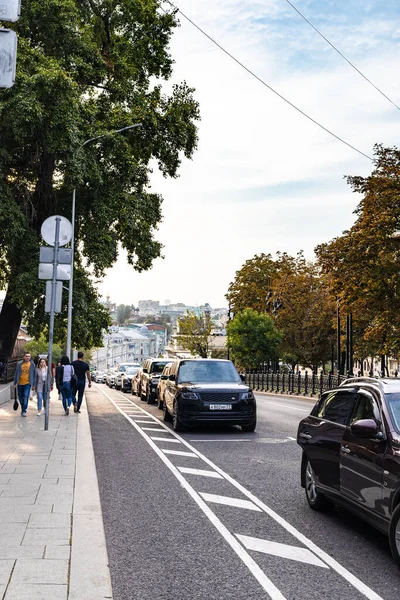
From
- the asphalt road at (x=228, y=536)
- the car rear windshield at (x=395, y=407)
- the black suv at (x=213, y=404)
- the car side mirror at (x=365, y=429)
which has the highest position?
the car rear windshield at (x=395, y=407)

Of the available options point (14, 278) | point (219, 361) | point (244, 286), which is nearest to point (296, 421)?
point (219, 361)

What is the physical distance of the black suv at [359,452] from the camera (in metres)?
5.74

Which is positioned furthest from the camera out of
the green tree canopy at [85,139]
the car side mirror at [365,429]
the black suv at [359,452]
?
the green tree canopy at [85,139]

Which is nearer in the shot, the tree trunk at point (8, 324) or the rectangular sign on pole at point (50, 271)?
the rectangular sign on pole at point (50, 271)

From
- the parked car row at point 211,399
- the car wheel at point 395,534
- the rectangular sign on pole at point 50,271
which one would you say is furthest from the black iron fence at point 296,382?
the car wheel at point 395,534

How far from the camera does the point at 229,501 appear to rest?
8.34m

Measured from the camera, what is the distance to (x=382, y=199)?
28.0 m

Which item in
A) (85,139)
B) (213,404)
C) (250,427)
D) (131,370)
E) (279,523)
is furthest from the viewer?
(131,370)

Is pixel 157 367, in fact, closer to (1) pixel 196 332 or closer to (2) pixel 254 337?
(2) pixel 254 337

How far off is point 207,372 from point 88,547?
11.8m

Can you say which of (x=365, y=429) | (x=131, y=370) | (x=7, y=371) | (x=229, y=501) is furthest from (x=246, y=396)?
(x=131, y=370)

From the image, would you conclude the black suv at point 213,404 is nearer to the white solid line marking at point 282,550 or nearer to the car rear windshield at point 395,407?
the white solid line marking at point 282,550

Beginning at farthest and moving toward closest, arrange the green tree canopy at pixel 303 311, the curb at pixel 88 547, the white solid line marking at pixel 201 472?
the green tree canopy at pixel 303 311, the white solid line marking at pixel 201 472, the curb at pixel 88 547

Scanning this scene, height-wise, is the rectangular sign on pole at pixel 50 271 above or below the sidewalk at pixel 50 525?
above
